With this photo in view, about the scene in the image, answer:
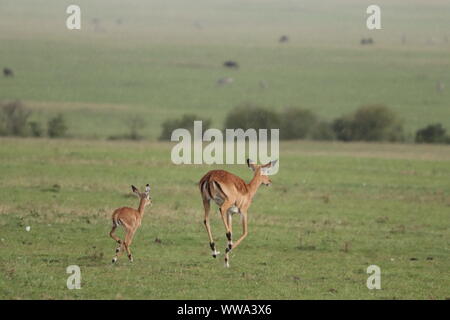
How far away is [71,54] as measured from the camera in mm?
77438

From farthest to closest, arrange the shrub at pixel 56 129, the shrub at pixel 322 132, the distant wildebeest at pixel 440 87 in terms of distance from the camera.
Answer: the distant wildebeest at pixel 440 87 → the shrub at pixel 322 132 → the shrub at pixel 56 129

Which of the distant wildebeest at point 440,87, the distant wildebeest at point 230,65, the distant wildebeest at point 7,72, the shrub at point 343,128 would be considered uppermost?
the distant wildebeest at point 230,65

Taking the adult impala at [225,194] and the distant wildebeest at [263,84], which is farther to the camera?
the distant wildebeest at [263,84]

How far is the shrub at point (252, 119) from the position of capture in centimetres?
4631

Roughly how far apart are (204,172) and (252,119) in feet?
61.9

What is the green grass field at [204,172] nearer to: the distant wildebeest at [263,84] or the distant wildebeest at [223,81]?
the distant wildebeest at [263,84]

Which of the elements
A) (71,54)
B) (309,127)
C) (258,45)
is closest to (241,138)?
(309,127)

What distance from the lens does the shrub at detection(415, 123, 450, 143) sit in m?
43.5

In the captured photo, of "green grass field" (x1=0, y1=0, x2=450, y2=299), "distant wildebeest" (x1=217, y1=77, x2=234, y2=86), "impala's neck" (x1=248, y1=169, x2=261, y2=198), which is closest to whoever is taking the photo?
"green grass field" (x1=0, y1=0, x2=450, y2=299)

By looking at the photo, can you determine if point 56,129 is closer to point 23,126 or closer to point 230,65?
point 23,126

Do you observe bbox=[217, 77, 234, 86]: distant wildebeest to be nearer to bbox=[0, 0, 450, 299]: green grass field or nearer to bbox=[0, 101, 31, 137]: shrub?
bbox=[0, 0, 450, 299]: green grass field

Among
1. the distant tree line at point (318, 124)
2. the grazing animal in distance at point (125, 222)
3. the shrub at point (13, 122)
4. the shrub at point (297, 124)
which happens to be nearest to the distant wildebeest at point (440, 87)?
the distant tree line at point (318, 124)

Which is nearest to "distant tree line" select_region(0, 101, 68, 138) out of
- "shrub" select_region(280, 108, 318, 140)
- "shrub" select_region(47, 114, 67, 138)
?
"shrub" select_region(47, 114, 67, 138)

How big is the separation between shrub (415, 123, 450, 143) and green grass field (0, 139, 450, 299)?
11.0 m
